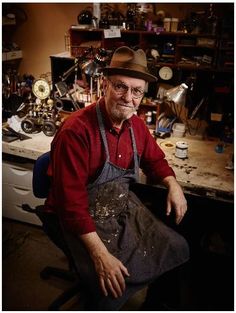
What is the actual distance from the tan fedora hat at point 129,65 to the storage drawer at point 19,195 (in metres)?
1.41

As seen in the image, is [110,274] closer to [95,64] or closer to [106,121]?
[106,121]

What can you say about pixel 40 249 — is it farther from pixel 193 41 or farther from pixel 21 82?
pixel 193 41

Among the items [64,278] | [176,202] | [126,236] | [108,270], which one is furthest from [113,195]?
[64,278]

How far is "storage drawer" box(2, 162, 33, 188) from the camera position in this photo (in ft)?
8.80

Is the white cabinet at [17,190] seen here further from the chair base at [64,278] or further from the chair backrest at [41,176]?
the chair backrest at [41,176]

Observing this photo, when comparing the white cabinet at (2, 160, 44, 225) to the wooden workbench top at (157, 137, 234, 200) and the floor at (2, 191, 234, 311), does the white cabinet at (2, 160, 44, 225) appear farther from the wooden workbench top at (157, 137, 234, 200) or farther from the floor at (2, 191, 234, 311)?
the wooden workbench top at (157, 137, 234, 200)

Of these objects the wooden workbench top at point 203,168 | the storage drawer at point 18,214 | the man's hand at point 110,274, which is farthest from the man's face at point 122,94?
the storage drawer at point 18,214

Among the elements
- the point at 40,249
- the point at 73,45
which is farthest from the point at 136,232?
the point at 73,45

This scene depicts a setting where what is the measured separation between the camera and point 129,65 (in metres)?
1.74

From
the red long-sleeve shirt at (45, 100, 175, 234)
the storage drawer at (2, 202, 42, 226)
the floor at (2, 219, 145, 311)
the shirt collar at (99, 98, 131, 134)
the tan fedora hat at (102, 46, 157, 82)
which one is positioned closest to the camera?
the red long-sleeve shirt at (45, 100, 175, 234)

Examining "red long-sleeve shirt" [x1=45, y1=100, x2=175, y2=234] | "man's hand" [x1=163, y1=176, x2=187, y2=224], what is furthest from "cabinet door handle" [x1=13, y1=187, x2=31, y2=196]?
"man's hand" [x1=163, y1=176, x2=187, y2=224]

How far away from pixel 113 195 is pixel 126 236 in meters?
0.26

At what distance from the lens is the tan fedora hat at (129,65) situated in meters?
1.72

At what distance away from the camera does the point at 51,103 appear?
2906mm
